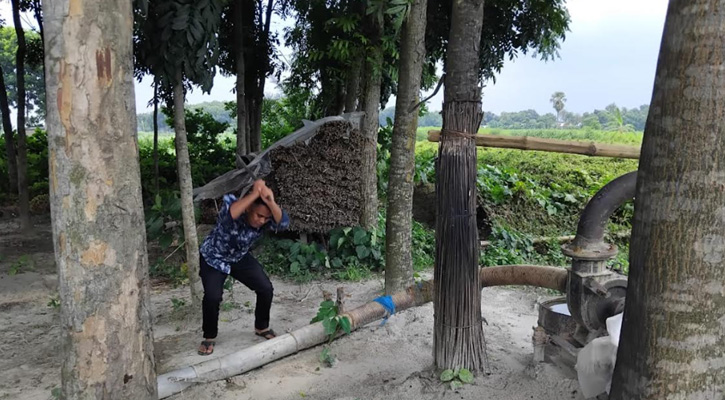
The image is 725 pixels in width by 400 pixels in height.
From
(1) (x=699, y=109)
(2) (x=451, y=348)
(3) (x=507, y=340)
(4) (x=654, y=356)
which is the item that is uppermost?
(1) (x=699, y=109)

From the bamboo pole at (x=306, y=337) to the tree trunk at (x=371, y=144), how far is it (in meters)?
3.05

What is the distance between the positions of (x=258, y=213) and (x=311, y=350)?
129cm

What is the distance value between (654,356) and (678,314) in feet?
0.62

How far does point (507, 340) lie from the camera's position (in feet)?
15.6

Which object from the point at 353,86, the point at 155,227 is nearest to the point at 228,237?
the point at 155,227

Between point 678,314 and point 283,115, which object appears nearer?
point 678,314

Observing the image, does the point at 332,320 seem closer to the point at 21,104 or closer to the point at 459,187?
the point at 459,187

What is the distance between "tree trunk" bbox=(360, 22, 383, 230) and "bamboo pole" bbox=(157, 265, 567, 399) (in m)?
3.05

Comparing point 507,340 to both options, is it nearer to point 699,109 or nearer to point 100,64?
point 699,109

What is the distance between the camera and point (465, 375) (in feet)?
12.0

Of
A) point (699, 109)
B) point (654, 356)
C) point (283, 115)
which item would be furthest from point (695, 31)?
point (283, 115)

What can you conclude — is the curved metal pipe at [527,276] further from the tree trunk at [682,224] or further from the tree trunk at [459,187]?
the tree trunk at [682,224]

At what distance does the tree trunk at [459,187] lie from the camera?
343 centimetres

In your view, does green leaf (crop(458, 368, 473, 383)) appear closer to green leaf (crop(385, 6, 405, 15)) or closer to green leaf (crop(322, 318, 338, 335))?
green leaf (crop(322, 318, 338, 335))
